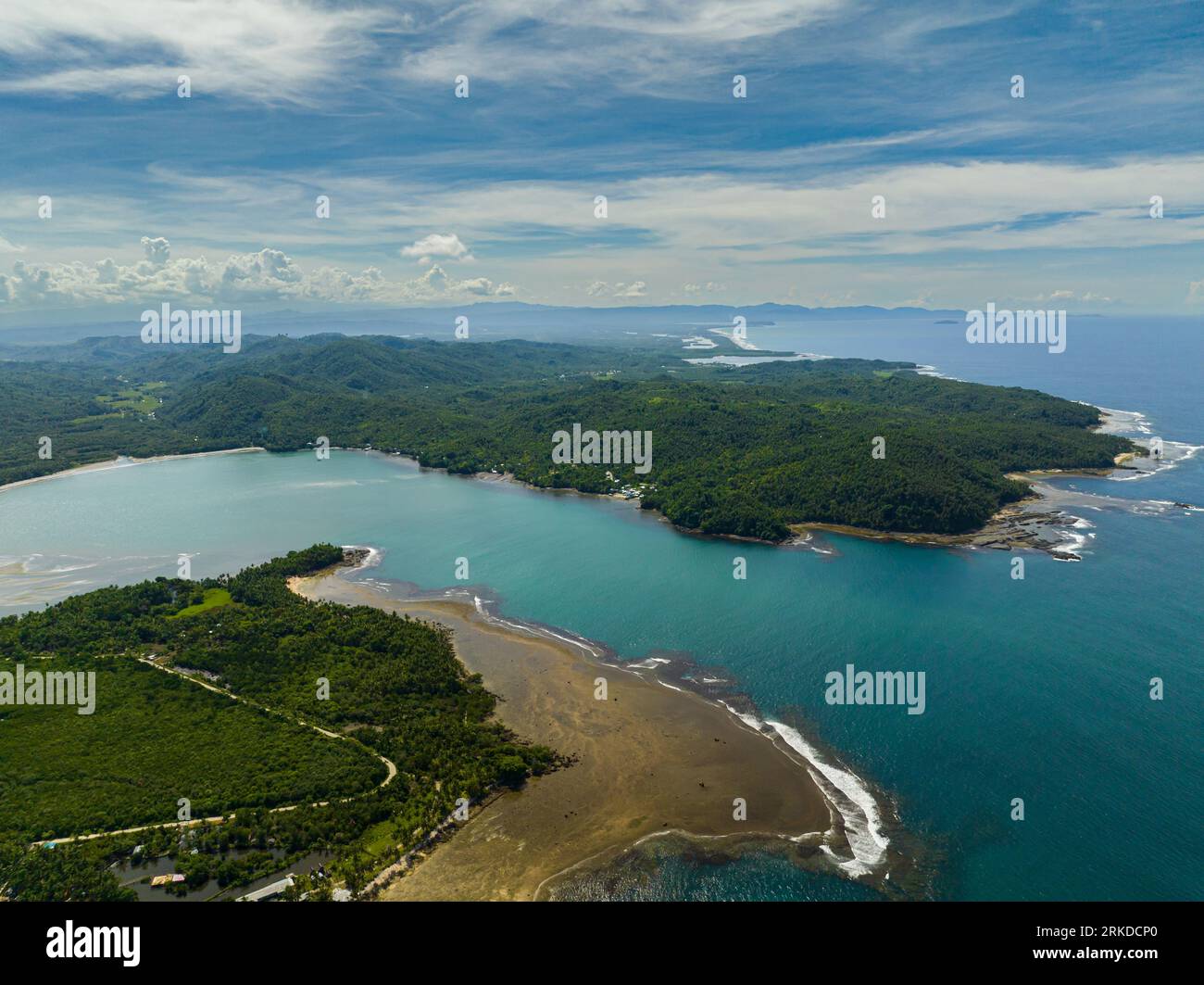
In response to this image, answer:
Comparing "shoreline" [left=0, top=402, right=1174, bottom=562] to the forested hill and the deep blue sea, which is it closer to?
the forested hill

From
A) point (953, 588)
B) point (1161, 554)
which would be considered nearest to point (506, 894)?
point (953, 588)

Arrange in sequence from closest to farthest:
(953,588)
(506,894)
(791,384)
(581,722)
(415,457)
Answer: (506,894) → (581,722) → (953,588) → (415,457) → (791,384)

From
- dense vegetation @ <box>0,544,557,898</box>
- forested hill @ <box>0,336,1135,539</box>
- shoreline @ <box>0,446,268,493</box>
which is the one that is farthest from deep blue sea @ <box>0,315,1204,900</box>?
dense vegetation @ <box>0,544,557,898</box>

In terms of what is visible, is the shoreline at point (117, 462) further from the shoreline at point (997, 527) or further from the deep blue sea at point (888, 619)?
the deep blue sea at point (888, 619)

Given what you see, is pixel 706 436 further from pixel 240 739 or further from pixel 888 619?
pixel 240 739

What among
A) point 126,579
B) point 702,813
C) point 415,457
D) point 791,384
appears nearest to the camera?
point 702,813

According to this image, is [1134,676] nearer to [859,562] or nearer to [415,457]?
[859,562]

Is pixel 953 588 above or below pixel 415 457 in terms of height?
below

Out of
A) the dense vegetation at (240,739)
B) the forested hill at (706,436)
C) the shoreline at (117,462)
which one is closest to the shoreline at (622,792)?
the dense vegetation at (240,739)

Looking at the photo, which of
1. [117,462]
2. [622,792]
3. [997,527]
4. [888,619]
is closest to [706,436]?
[997,527]
